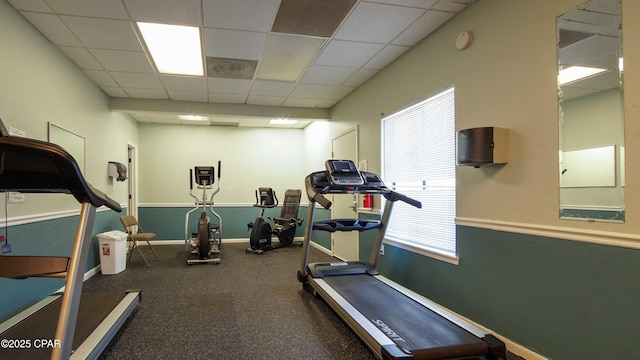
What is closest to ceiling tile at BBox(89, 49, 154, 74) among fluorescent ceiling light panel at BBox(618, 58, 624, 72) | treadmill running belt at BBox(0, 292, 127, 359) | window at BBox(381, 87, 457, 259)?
treadmill running belt at BBox(0, 292, 127, 359)

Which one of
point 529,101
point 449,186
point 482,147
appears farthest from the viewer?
point 449,186

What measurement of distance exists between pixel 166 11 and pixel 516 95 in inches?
111

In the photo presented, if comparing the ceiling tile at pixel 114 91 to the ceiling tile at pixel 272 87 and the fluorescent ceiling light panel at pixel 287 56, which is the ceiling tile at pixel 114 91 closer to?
the ceiling tile at pixel 272 87

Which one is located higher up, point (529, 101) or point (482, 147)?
point (529, 101)

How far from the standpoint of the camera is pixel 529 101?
7.26 ft

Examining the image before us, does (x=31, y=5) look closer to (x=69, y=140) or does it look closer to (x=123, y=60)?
(x=123, y=60)

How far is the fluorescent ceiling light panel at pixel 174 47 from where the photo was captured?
3.10m

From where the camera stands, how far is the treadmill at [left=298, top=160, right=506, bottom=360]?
201cm

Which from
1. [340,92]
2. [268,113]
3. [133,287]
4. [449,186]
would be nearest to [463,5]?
[449,186]

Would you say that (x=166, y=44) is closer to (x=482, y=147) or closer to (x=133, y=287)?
(x=133, y=287)

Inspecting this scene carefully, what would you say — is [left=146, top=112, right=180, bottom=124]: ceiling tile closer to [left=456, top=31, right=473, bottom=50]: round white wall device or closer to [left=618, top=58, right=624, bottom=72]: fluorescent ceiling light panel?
[left=456, top=31, right=473, bottom=50]: round white wall device

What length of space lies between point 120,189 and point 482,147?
18.9 ft

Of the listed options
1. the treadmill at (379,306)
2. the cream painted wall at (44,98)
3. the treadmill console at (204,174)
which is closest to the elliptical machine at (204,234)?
the treadmill console at (204,174)

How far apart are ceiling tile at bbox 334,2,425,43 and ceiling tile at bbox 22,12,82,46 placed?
2.53m
